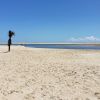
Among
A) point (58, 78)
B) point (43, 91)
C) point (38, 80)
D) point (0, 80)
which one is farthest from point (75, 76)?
point (0, 80)

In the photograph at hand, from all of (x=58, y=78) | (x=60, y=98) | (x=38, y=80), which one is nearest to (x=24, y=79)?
(x=38, y=80)

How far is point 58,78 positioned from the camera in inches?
396

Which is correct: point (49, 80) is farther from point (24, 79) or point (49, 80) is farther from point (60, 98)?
point (60, 98)

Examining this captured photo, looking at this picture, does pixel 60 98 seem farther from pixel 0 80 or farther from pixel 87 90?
pixel 0 80

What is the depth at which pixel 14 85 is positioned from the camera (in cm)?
870

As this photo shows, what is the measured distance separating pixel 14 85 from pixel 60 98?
7.98 ft

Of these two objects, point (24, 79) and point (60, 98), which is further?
point (24, 79)

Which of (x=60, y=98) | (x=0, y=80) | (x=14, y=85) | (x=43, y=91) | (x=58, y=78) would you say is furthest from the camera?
(x=58, y=78)

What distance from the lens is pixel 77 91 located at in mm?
7898

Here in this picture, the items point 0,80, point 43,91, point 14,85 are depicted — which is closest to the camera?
point 43,91

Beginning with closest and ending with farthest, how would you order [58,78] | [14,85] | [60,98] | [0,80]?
[60,98], [14,85], [0,80], [58,78]

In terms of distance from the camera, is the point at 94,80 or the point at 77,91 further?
the point at 94,80

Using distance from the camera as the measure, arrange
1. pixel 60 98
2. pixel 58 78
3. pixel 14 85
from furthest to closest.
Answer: pixel 58 78 < pixel 14 85 < pixel 60 98

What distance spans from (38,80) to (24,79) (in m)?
0.73
